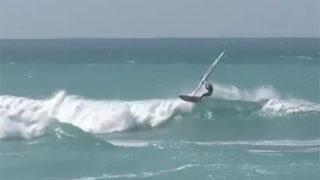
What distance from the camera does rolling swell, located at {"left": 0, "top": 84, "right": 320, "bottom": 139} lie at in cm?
2610

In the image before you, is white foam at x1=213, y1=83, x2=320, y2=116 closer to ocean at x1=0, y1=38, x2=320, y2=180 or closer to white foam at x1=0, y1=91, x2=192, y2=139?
ocean at x1=0, y1=38, x2=320, y2=180

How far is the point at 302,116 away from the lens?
2791 centimetres

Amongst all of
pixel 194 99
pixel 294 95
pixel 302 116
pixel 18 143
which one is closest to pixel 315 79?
pixel 294 95

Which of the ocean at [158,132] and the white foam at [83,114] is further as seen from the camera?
the white foam at [83,114]

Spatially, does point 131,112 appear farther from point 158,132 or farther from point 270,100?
point 270,100

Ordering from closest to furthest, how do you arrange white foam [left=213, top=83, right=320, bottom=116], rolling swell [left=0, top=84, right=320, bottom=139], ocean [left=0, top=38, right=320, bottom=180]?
ocean [left=0, top=38, right=320, bottom=180] < rolling swell [left=0, top=84, right=320, bottom=139] < white foam [left=213, top=83, right=320, bottom=116]

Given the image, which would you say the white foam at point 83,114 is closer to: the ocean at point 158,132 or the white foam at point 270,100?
the ocean at point 158,132

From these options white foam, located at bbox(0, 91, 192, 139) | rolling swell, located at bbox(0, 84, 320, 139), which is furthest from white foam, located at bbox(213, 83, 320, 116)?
white foam, located at bbox(0, 91, 192, 139)

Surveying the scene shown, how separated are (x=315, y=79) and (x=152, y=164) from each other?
26.2 meters

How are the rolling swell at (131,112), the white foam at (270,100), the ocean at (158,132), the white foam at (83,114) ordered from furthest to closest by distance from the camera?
the white foam at (270,100) < the rolling swell at (131,112) < the white foam at (83,114) < the ocean at (158,132)

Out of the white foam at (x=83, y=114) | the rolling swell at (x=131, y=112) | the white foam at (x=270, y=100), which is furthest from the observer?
the white foam at (x=270, y=100)

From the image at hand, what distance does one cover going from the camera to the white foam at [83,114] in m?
24.6

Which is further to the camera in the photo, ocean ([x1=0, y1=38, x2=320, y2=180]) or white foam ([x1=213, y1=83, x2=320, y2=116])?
white foam ([x1=213, y1=83, x2=320, y2=116])

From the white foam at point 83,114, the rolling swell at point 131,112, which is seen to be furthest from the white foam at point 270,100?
the white foam at point 83,114
